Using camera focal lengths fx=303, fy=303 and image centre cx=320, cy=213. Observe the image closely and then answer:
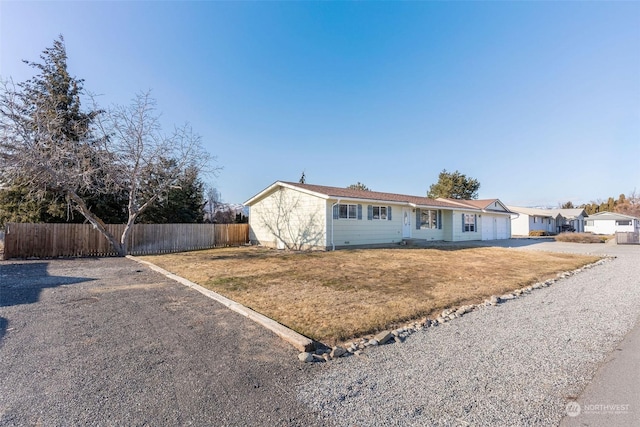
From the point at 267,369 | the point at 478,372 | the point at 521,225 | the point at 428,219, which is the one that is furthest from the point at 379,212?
the point at 521,225

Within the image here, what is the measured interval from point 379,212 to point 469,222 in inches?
406

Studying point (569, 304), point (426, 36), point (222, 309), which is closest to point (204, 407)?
point (222, 309)

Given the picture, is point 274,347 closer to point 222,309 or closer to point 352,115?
point 222,309

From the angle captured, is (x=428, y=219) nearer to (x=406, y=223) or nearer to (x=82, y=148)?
(x=406, y=223)

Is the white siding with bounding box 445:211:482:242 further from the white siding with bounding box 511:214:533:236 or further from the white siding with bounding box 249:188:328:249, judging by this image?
the white siding with bounding box 511:214:533:236

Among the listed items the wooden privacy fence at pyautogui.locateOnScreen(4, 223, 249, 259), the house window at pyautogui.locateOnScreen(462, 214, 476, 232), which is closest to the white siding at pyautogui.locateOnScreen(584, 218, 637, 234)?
the house window at pyautogui.locateOnScreen(462, 214, 476, 232)

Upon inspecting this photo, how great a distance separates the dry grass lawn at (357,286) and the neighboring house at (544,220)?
87.8 ft

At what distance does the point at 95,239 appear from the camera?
14758 mm

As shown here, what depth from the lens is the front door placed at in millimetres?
19859

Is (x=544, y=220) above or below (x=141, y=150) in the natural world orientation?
below

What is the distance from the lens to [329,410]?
8.20 ft

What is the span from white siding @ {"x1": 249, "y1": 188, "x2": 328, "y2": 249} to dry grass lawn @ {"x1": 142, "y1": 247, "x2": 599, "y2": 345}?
4023mm

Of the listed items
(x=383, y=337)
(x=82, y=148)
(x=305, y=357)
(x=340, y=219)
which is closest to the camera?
(x=305, y=357)

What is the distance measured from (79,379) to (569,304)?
7.76 m
